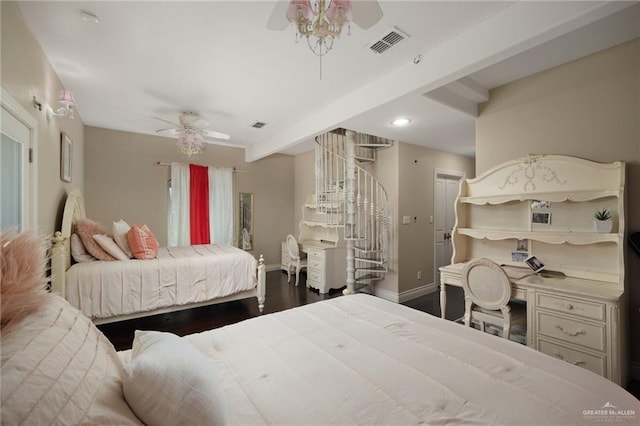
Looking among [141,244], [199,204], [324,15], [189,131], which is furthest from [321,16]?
[199,204]

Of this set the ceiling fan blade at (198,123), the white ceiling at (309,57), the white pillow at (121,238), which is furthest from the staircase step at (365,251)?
the white pillow at (121,238)

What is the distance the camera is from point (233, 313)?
3.38 m

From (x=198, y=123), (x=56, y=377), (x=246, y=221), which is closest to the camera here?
(x=56, y=377)

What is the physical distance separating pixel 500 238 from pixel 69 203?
4.32 meters

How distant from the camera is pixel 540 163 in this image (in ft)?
8.29

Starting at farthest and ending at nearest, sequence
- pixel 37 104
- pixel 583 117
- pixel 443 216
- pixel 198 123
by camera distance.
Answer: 1. pixel 443 216
2. pixel 198 123
3. pixel 583 117
4. pixel 37 104

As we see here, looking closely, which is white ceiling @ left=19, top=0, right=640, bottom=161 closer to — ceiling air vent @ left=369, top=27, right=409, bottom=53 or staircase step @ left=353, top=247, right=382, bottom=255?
ceiling air vent @ left=369, top=27, right=409, bottom=53

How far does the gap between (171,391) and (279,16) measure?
1.70 m

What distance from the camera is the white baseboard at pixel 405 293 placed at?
13.1 feet

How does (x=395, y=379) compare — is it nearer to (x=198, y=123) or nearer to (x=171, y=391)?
(x=171, y=391)

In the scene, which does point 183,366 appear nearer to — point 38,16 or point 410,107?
point 38,16

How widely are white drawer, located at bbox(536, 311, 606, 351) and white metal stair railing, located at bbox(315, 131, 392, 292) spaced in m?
1.97

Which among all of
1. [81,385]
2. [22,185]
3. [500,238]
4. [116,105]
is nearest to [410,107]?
[500,238]

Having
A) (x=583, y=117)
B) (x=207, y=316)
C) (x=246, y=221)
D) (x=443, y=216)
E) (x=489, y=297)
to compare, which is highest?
(x=583, y=117)
